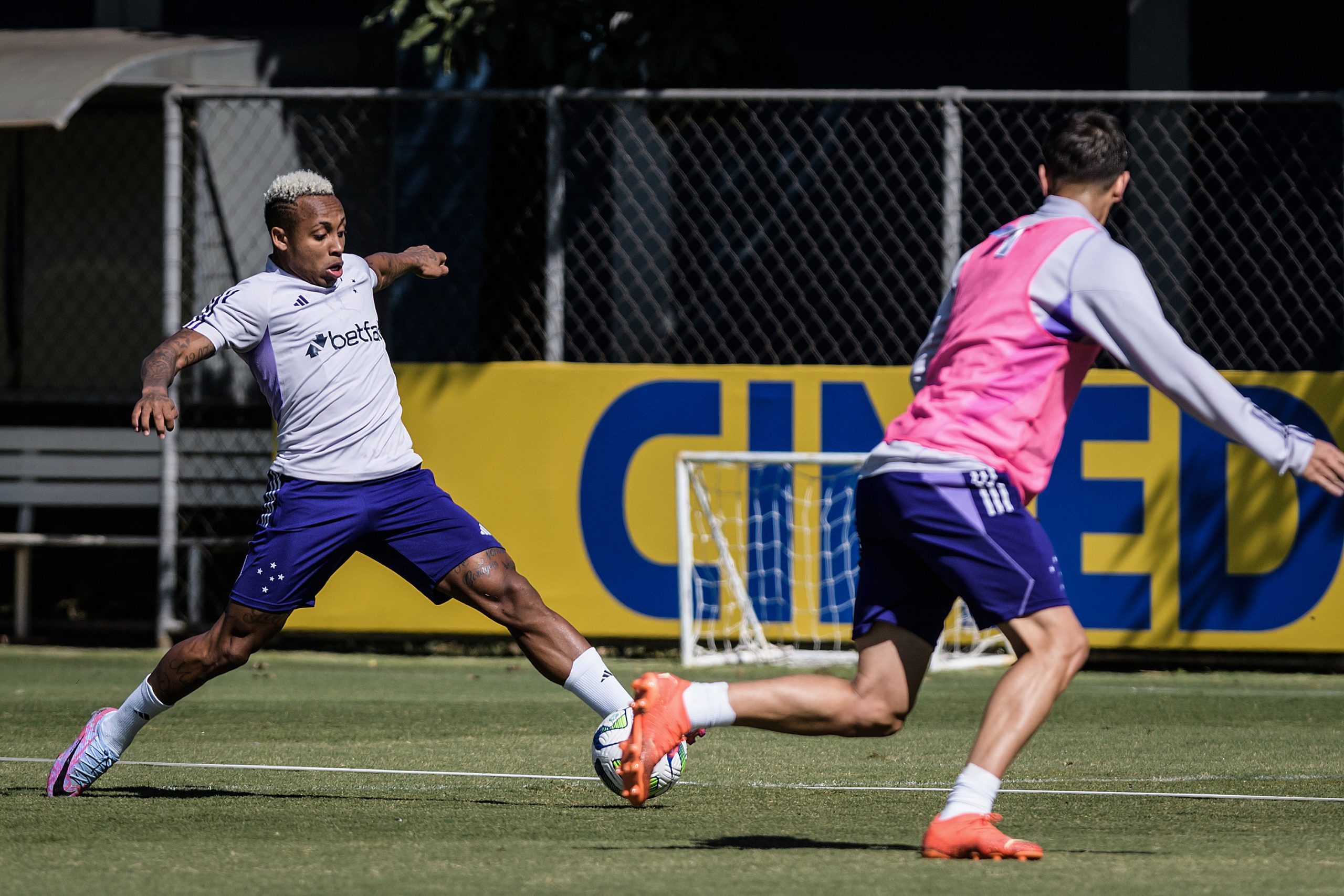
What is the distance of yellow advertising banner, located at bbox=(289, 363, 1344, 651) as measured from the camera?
9.52m

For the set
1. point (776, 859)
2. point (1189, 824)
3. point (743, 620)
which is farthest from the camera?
point (743, 620)

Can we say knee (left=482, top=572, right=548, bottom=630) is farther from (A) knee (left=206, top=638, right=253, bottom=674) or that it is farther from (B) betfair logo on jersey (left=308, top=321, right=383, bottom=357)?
(B) betfair logo on jersey (left=308, top=321, right=383, bottom=357)

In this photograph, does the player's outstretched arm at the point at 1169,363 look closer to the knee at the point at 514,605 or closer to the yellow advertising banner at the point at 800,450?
the knee at the point at 514,605

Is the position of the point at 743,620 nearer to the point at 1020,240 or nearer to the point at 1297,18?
→ the point at 1020,240

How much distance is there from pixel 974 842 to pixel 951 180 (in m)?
5.93

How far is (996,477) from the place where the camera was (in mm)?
4516

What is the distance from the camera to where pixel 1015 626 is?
4.48m

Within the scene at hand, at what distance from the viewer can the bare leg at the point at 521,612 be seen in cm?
583

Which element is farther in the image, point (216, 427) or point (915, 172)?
point (915, 172)

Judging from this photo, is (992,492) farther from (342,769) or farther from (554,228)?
(554,228)

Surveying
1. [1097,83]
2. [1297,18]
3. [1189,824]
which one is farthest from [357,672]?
[1297,18]

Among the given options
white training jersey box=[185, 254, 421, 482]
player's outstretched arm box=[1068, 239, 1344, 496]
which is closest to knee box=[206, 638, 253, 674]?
white training jersey box=[185, 254, 421, 482]

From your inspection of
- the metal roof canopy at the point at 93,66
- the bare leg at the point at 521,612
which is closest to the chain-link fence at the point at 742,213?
the metal roof canopy at the point at 93,66

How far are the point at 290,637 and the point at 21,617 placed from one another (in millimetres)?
1820
